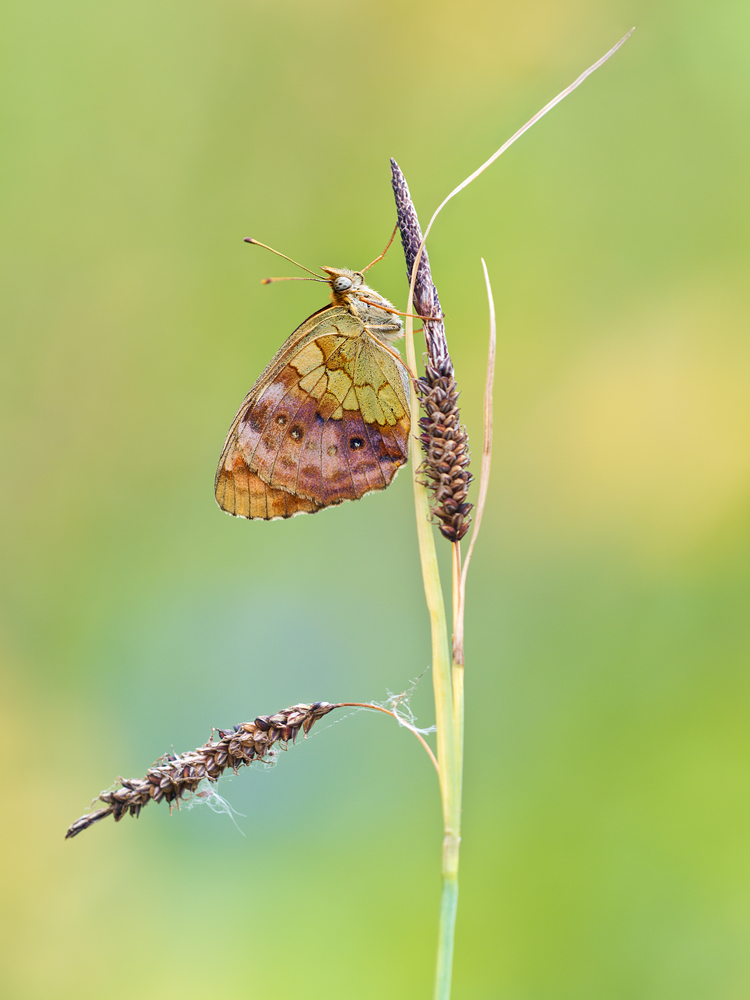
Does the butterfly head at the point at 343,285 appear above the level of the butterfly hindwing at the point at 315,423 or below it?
above

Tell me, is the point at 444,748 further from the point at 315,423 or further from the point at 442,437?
the point at 315,423

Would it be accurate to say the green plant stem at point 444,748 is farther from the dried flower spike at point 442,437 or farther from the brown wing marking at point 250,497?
the brown wing marking at point 250,497

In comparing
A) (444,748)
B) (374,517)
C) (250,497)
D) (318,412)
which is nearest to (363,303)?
(318,412)

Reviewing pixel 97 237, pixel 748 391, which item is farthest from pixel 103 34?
pixel 748 391

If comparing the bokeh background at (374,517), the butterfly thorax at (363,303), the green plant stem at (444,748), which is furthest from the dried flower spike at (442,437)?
the bokeh background at (374,517)

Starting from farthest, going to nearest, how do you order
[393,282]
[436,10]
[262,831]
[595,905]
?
[436,10] < [393,282] < [262,831] < [595,905]

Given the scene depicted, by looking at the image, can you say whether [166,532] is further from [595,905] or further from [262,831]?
[595,905]

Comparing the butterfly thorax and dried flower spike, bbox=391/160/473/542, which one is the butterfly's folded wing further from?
dried flower spike, bbox=391/160/473/542
